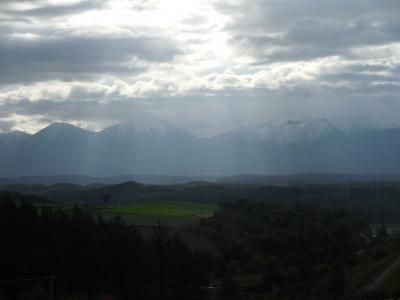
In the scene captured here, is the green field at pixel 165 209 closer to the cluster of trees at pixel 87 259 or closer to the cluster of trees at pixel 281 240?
the cluster of trees at pixel 281 240

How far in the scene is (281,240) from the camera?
80188 mm

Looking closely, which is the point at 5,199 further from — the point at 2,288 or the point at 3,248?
the point at 2,288

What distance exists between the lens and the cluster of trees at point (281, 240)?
187 ft

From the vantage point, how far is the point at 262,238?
8075cm

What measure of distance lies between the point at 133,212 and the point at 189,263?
1728 inches

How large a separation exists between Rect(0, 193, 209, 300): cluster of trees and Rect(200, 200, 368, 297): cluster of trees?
6.78 metres

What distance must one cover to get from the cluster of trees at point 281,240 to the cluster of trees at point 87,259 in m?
6.78

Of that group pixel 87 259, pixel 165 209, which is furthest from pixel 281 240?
pixel 87 259

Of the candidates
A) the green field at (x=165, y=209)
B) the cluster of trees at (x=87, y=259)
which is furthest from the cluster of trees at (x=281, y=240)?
the cluster of trees at (x=87, y=259)

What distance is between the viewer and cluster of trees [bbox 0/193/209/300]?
4316 centimetres

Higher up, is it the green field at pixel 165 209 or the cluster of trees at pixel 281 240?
the green field at pixel 165 209

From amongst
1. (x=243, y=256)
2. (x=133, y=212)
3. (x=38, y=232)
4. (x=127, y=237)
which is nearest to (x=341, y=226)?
(x=243, y=256)

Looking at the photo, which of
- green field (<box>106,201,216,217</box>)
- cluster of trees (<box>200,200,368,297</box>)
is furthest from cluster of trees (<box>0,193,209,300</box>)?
green field (<box>106,201,216,217</box>)

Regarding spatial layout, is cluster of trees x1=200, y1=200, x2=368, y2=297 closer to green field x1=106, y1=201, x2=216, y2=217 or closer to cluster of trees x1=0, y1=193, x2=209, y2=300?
green field x1=106, y1=201, x2=216, y2=217
